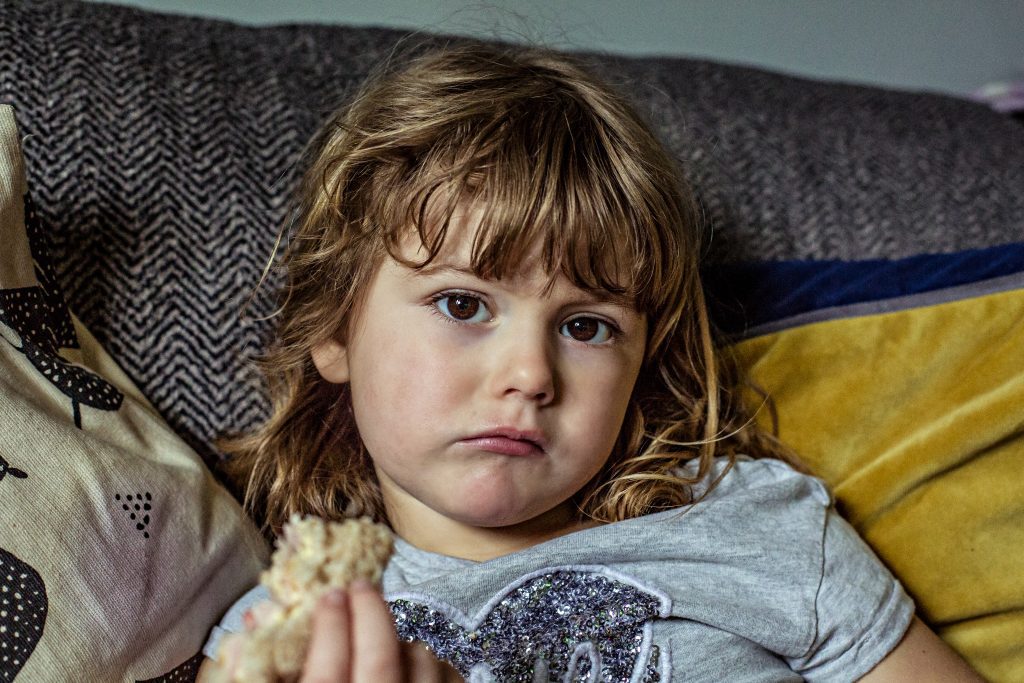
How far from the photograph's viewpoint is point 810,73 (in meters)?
1.98

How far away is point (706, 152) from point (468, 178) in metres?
0.47

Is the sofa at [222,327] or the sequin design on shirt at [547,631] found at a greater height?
the sofa at [222,327]

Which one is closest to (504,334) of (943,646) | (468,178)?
(468,178)

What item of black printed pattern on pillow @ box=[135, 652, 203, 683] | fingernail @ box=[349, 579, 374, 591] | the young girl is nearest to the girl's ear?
the young girl

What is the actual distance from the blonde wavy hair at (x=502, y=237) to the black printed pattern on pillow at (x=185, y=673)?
170mm

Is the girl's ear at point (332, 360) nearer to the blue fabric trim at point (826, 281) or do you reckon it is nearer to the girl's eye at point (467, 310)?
the girl's eye at point (467, 310)

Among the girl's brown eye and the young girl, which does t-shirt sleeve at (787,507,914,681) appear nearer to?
the young girl

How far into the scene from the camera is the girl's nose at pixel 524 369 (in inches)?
30.5

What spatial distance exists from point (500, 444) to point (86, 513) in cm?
32

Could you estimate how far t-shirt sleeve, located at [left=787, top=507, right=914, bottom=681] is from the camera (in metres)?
0.83

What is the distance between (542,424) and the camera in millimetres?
804

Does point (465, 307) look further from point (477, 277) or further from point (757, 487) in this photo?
point (757, 487)

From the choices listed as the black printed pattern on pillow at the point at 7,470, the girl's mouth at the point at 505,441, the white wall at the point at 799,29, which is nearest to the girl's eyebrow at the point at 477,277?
the girl's mouth at the point at 505,441

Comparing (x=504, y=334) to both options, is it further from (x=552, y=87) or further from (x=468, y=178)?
(x=552, y=87)
